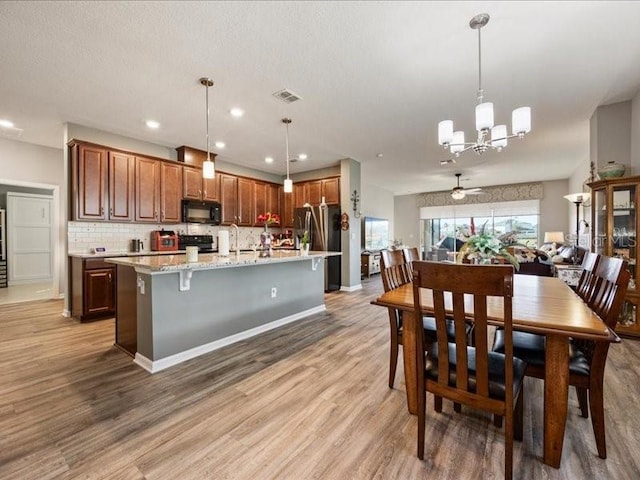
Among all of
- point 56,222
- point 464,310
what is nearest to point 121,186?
point 56,222

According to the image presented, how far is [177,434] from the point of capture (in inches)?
67.0

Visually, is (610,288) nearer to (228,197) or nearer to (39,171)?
(228,197)

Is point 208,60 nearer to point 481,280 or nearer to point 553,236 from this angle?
point 481,280

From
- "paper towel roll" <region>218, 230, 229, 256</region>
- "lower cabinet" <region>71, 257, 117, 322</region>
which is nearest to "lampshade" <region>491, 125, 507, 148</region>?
"paper towel roll" <region>218, 230, 229, 256</region>

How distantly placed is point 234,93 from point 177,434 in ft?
9.92

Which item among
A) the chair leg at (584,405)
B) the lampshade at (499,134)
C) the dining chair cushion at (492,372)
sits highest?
the lampshade at (499,134)

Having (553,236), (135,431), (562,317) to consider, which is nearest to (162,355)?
(135,431)

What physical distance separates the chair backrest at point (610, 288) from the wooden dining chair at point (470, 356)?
0.53 meters

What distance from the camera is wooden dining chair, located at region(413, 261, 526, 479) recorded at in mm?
1183

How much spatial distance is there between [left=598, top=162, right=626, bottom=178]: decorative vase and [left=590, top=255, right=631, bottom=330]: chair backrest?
2.25 meters

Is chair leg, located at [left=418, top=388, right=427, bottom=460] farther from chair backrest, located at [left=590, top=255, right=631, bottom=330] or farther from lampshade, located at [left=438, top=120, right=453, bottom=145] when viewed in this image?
lampshade, located at [left=438, top=120, right=453, bottom=145]

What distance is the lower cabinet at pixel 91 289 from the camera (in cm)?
379

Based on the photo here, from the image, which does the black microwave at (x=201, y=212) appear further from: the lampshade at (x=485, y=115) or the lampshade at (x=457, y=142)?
the lampshade at (x=485, y=115)

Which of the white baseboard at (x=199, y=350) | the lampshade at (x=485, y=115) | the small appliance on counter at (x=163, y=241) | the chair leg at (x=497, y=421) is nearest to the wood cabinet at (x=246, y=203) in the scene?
the small appliance on counter at (x=163, y=241)
